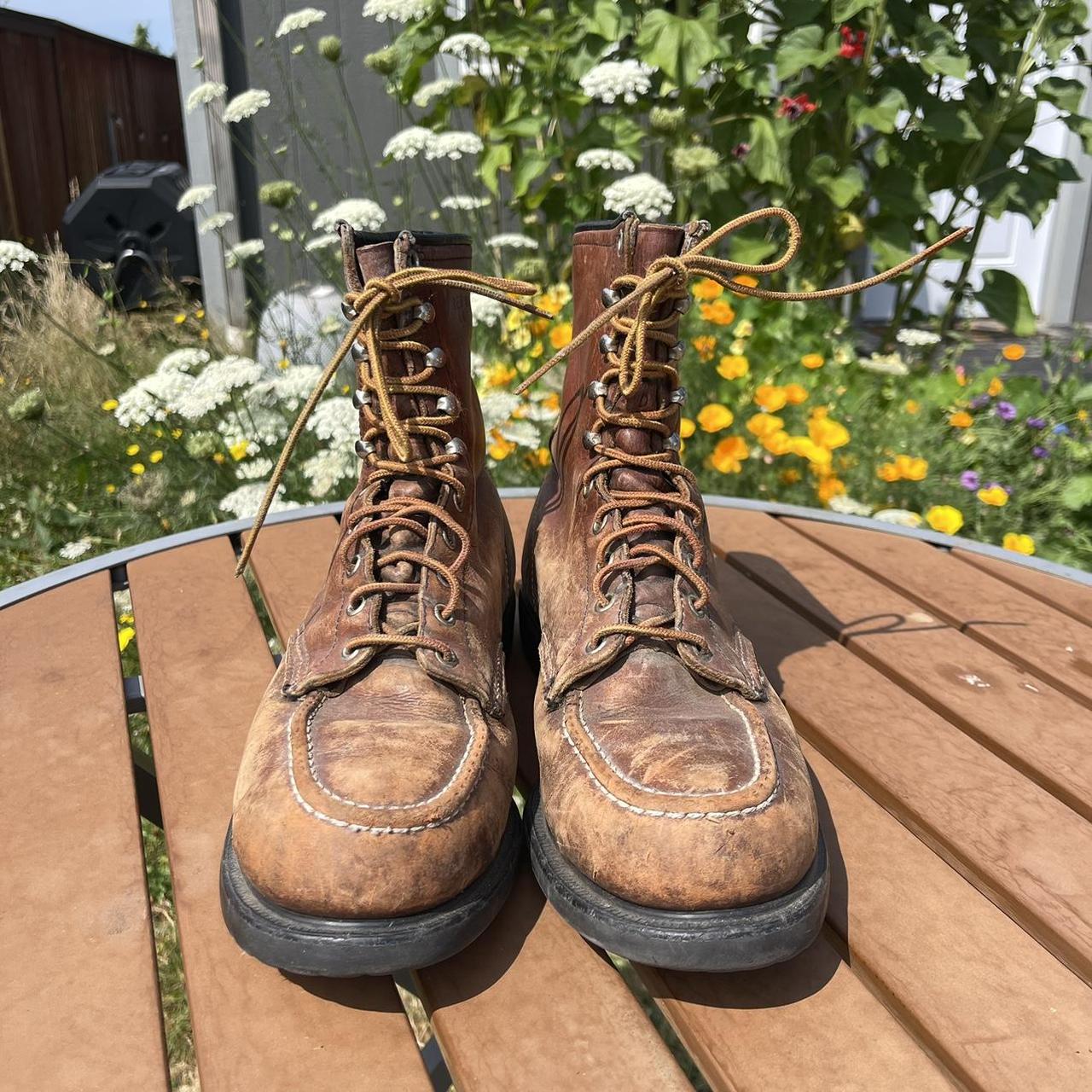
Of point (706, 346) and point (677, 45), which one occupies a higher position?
point (677, 45)

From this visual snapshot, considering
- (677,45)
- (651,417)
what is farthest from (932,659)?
(677,45)

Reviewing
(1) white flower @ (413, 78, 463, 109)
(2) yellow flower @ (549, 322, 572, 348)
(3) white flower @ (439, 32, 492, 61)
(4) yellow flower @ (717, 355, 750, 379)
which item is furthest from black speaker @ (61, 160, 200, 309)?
(4) yellow flower @ (717, 355, 750, 379)

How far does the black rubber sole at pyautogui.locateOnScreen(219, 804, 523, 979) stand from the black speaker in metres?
5.72

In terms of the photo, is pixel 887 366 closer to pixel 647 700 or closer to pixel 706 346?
pixel 706 346

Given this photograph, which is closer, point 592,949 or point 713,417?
point 592,949

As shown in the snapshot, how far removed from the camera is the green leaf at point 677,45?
9.13ft

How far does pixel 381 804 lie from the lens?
77cm

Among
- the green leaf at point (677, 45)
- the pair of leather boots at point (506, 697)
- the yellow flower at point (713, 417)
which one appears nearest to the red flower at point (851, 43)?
the green leaf at point (677, 45)

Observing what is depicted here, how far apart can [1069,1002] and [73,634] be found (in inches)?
51.6

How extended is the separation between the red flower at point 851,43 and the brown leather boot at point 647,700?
2.25 meters

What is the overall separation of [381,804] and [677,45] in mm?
2739

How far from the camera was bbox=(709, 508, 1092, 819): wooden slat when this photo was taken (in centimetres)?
110

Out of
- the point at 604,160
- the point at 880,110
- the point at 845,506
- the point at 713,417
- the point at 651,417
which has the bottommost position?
the point at 845,506

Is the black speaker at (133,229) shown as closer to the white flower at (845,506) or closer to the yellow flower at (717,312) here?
the yellow flower at (717,312)
